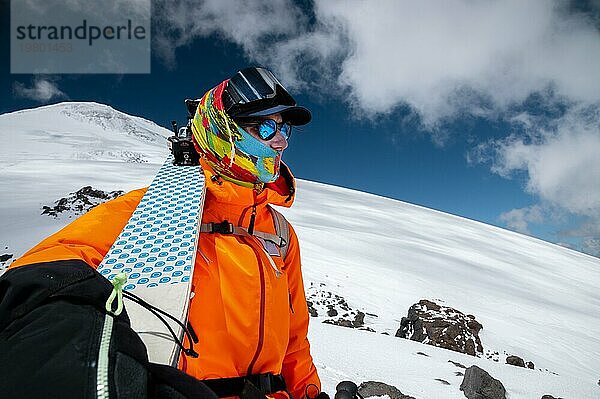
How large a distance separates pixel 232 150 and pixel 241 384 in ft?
4.14

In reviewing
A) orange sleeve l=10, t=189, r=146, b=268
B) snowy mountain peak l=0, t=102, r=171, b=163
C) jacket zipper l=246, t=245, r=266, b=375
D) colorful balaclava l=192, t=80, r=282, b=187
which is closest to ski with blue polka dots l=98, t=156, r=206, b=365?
orange sleeve l=10, t=189, r=146, b=268

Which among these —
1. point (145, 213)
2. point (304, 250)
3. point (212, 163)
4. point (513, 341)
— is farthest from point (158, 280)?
point (304, 250)

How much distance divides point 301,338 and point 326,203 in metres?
32.3

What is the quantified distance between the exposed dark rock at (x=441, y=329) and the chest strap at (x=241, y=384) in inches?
405

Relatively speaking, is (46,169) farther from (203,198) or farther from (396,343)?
(203,198)

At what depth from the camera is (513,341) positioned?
13.5m

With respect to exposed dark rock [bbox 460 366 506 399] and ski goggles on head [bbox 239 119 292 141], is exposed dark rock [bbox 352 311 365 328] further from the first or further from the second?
ski goggles on head [bbox 239 119 292 141]

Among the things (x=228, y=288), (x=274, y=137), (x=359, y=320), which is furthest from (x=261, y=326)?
(x=359, y=320)

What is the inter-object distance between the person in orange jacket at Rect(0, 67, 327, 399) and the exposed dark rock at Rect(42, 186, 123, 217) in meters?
19.9

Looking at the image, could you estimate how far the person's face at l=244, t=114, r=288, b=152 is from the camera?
234cm

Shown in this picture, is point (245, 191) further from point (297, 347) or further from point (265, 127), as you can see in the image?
point (297, 347)

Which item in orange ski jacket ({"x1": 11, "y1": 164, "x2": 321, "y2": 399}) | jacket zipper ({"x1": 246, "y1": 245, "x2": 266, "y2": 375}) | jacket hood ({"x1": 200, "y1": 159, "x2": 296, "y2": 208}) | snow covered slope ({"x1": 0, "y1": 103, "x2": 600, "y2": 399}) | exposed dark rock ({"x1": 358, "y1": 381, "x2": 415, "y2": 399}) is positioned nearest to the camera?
orange ski jacket ({"x1": 11, "y1": 164, "x2": 321, "y2": 399})

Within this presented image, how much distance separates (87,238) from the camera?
159 cm

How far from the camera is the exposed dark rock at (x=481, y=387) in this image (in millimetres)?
6246
